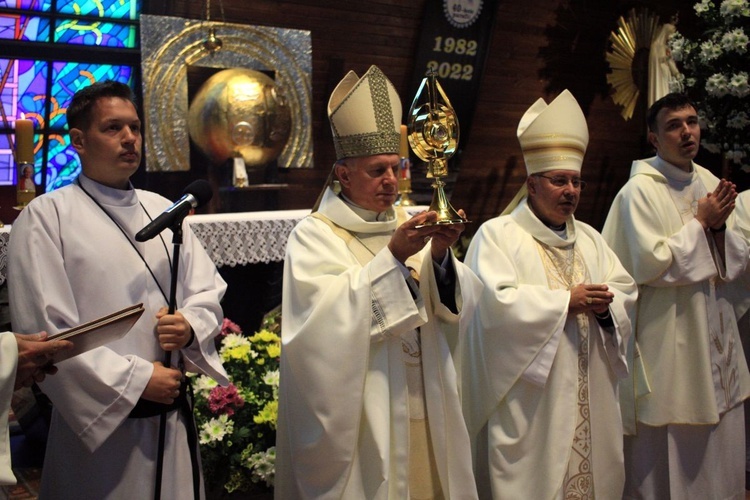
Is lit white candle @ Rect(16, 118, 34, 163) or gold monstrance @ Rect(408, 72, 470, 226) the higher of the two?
lit white candle @ Rect(16, 118, 34, 163)

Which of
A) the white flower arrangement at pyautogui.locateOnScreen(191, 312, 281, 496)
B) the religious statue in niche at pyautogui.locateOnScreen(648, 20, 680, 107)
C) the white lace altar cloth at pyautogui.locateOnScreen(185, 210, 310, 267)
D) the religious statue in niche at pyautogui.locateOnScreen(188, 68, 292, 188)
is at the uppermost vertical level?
the religious statue in niche at pyautogui.locateOnScreen(648, 20, 680, 107)

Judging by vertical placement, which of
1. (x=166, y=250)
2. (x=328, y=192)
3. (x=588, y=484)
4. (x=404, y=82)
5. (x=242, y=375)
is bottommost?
(x=588, y=484)

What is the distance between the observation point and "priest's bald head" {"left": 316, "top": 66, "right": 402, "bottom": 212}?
322 cm

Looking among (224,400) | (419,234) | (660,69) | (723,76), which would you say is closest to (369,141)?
(419,234)

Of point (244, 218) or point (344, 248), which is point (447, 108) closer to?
point (344, 248)

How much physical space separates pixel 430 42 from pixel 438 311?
484 cm

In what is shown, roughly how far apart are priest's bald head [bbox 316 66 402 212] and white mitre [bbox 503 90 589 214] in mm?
1005

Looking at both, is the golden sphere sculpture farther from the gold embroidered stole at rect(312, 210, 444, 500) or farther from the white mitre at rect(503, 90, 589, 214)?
the gold embroidered stole at rect(312, 210, 444, 500)

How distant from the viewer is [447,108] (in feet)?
9.70

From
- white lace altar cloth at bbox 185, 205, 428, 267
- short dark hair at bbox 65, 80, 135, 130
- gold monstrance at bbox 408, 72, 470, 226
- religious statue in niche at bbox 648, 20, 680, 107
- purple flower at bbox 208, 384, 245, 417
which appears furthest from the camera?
religious statue in niche at bbox 648, 20, 680, 107

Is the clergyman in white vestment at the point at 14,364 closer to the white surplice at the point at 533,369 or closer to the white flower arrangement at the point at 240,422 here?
the white flower arrangement at the point at 240,422

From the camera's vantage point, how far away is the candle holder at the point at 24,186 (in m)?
4.67

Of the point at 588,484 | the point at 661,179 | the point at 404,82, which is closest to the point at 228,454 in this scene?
the point at 588,484

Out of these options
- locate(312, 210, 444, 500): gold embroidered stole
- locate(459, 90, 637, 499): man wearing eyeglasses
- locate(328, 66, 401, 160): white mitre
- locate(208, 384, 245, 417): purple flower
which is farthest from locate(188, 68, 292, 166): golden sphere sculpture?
locate(312, 210, 444, 500): gold embroidered stole
